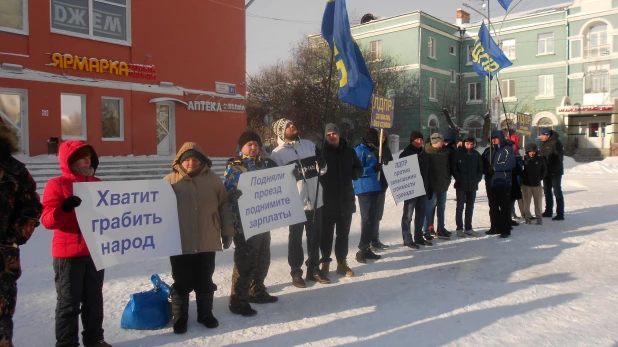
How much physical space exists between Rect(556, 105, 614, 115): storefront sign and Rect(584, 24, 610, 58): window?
4218 millimetres

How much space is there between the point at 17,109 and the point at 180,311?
47.7 feet

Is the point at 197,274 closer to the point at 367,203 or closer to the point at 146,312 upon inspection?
the point at 146,312

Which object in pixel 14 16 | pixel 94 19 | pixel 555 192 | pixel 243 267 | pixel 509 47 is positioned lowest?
pixel 243 267

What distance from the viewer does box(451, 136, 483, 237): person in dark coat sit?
9.12m

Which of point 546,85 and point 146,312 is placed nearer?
point 146,312

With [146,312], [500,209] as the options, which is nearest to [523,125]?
[500,209]

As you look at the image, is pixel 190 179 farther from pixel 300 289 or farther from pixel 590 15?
pixel 590 15

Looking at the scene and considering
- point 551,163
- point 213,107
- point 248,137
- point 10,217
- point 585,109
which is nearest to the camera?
point 10,217

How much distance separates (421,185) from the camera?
8133mm

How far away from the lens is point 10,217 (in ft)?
10.3

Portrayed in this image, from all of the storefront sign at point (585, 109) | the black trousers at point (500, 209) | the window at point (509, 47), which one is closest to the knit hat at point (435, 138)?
the black trousers at point (500, 209)

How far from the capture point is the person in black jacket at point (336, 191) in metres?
6.26

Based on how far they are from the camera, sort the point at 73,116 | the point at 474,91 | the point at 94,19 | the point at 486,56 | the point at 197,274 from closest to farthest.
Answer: the point at 197,274
the point at 486,56
the point at 73,116
the point at 94,19
the point at 474,91

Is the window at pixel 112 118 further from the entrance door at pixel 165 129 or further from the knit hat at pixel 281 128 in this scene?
the knit hat at pixel 281 128
